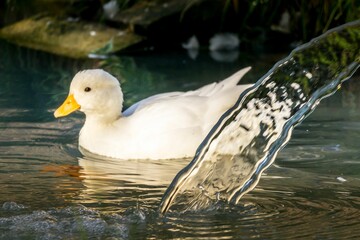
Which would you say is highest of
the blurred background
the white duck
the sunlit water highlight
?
the blurred background

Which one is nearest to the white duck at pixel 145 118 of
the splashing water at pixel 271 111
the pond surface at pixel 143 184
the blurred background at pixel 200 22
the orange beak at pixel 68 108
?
the orange beak at pixel 68 108

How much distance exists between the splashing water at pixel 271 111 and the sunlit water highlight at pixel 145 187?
0.22 m

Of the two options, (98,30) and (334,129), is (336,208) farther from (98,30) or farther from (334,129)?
(98,30)

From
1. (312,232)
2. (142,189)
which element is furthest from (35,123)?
(312,232)

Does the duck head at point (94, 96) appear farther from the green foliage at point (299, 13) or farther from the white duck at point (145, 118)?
the green foliage at point (299, 13)

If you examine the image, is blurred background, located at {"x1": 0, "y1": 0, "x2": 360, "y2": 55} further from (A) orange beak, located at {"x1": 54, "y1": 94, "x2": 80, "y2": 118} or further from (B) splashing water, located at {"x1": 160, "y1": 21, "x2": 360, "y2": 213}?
(B) splashing water, located at {"x1": 160, "y1": 21, "x2": 360, "y2": 213}

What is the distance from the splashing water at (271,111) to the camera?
239 inches

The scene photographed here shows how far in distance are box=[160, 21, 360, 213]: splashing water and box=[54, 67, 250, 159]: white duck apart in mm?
907

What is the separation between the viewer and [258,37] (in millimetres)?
11531

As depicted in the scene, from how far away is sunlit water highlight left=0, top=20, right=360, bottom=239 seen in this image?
529cm

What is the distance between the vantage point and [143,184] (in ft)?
20.7

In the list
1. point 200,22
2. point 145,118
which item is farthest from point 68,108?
point 200,22

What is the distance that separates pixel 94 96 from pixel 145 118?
52 centimetres

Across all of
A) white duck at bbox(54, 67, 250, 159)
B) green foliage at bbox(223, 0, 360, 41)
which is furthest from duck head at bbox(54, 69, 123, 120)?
green foliage at bbox(223, 0, 360, 41)
